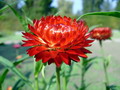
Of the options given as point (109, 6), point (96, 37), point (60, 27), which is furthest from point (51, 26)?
point (109, 6)

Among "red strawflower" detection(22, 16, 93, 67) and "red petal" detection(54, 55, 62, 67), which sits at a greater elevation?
"red strawflower" detection(22, 16, 93, 67)

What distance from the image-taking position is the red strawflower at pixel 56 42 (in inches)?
24.7

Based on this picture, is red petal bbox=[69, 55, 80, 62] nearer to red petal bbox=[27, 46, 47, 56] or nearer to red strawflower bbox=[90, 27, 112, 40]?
A: red petal bbox=[27, 46, 47, 56]

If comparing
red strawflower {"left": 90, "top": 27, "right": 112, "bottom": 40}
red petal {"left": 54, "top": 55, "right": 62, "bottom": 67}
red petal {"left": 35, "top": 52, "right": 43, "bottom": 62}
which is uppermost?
red strawflower {"left": 90, "top": 27, "right": 112, "bottom": 40}

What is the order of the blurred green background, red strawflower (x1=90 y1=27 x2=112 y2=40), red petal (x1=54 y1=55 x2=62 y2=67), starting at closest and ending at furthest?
red petal (x1=54 y1=55 x2=62 y2=67) < red strawflower (x1=90 y1=27 x2=112 y2=40) < the blurred green background

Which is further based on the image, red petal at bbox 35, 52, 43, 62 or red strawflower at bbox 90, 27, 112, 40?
red strawflower at bbox 90, 27, 112, 40

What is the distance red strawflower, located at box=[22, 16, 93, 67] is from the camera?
628mm

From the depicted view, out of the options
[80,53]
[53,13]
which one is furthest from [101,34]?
[53,13]

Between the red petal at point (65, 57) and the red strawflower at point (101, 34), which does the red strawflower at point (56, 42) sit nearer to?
the red petal at point (65, 57)

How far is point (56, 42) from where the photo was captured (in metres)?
0.64

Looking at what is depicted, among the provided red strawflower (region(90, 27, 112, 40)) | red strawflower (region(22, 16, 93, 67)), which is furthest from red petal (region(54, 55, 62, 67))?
red strawflower (region(90, 27, 112, 40))

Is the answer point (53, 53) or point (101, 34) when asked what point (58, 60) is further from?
point (101, 34)

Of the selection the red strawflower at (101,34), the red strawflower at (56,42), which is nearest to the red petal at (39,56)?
the red strawflower at (56,42)

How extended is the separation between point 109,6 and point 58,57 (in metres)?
54.3
